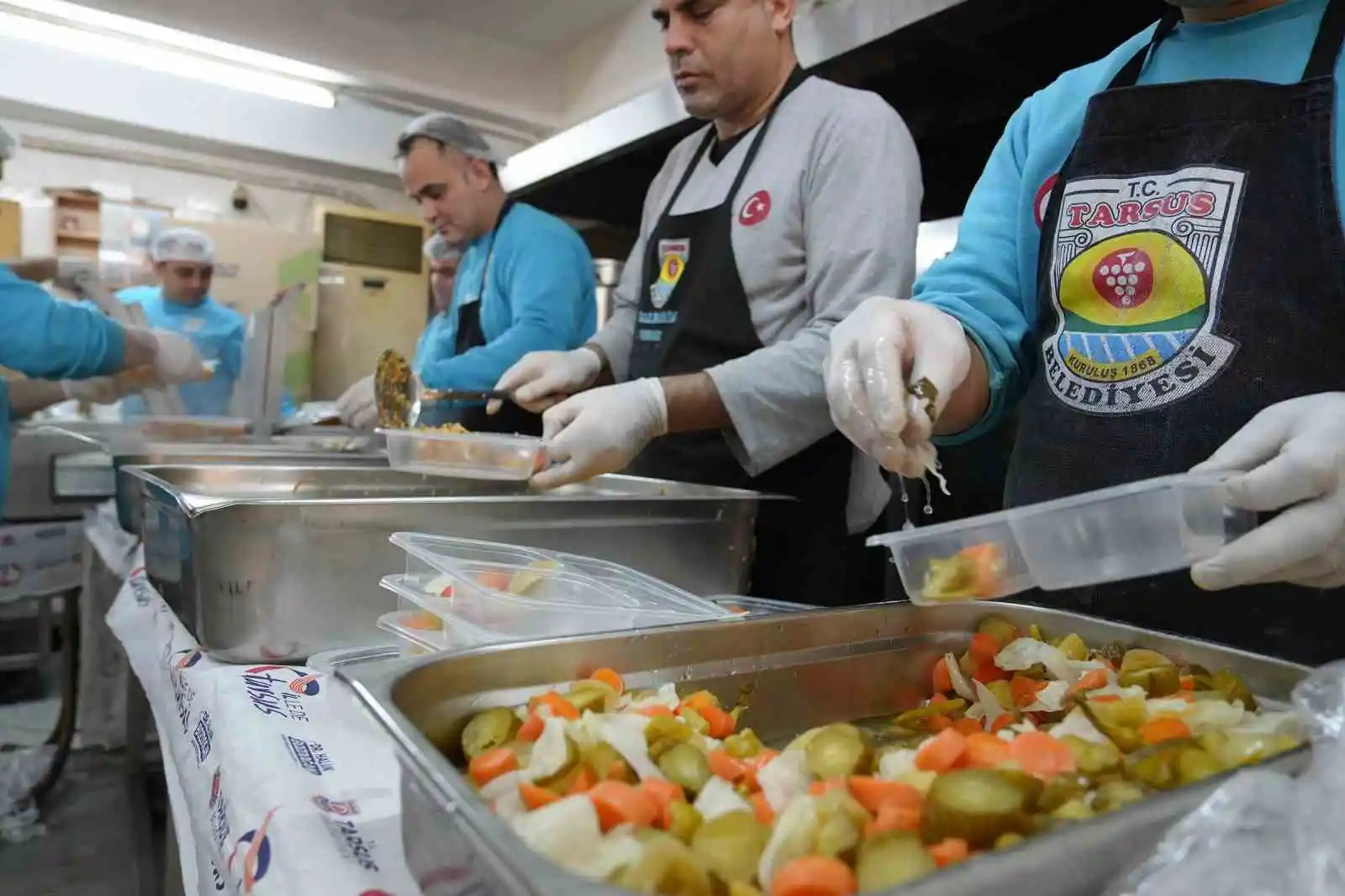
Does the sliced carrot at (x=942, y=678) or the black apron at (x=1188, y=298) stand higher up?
the black apron at (x=1188, y=298)

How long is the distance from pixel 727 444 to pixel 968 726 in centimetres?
79

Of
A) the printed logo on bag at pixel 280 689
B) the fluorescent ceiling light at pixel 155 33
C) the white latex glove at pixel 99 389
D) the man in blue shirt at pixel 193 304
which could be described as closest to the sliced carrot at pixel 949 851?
the printed logo on bag at pixel 280 689

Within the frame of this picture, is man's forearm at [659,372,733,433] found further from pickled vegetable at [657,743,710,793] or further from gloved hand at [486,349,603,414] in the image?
pickled vegetable at [657,743,710,793]

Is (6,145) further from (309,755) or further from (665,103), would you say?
(309,755)

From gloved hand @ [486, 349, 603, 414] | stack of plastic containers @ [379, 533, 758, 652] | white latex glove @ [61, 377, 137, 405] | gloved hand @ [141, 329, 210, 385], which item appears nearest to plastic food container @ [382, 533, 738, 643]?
stack of plastic containers @ [379, 533, 758, 652]

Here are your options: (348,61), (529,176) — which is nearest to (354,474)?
(529,176)

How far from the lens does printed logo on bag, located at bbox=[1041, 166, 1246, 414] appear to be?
793mm

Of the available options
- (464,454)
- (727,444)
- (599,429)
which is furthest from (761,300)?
(464,454)

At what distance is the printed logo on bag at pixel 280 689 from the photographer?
0.66 m

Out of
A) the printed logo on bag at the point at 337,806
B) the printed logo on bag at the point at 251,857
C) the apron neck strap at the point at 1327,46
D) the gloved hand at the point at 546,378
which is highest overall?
the apron neck strap at the point at 1327,46

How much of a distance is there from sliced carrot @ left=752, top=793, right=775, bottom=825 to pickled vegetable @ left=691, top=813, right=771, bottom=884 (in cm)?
2

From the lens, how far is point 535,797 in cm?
41

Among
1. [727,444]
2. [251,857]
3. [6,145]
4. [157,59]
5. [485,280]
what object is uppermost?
[157,59]

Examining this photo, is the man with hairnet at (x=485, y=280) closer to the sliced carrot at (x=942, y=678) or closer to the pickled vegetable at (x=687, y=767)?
the sliced carrot at (x=942, y=678)
